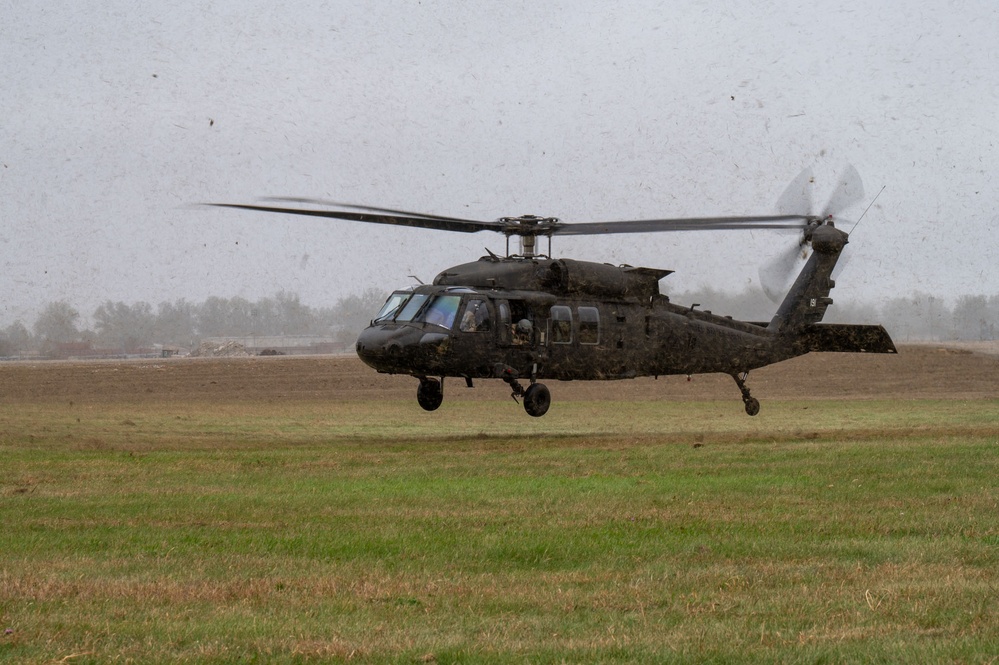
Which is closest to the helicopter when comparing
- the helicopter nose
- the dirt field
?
the helicopter nose

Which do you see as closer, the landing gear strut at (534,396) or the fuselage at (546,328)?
the fuselage at (546,328)

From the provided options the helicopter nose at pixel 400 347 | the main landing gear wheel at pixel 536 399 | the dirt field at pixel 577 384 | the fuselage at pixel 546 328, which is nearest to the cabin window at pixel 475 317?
the fuselage at pixel 546 328

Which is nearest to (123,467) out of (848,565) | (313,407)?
(848,565)

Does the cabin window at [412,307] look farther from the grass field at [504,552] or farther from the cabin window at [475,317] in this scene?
the grass field at [504,552]

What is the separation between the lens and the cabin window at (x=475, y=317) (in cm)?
2239

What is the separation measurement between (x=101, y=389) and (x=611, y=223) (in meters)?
31.1

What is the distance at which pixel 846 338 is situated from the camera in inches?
1057

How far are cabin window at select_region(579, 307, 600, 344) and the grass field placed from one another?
3401mm

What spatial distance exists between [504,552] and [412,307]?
1287cm

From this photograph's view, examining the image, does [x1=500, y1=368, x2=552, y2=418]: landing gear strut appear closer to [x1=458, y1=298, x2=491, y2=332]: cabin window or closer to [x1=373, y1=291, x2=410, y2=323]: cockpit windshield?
[x1=458, y1=298, x2=491, y2=332]: cabin window

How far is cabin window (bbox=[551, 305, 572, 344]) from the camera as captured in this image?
77.8 feet

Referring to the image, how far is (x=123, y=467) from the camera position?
17.2 meters

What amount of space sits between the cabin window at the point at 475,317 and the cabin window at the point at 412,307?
2.75 ft

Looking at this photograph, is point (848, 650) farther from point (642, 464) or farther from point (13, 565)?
point (642, 464)
